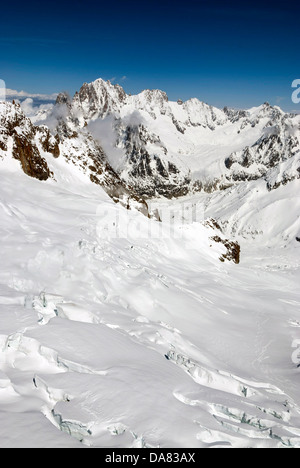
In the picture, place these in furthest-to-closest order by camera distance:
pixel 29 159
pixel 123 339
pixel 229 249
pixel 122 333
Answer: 1. pixel 229 249
2. pixel 29 159
3. pixel 122 333
4. pixel 123 339

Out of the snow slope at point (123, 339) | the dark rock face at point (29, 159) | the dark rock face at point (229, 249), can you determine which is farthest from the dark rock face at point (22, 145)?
the dark rock face at point (229, 249)

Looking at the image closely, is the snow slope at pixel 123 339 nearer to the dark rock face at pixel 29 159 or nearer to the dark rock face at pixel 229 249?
the dark rock face at pixel 29 159

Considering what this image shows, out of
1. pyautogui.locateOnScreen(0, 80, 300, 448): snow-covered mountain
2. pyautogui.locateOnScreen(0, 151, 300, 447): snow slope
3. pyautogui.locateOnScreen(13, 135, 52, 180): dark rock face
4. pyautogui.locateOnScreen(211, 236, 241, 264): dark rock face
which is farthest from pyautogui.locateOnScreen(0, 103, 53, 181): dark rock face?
pyautogui.locateOnScreen(211, 236, 241, 264): dark rock face

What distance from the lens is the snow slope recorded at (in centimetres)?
819

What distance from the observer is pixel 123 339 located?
13266mm

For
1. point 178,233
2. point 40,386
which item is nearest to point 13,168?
point 178,233

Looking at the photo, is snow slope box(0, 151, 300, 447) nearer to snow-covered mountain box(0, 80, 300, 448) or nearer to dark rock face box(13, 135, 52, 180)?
snow-covered mountain box(0, 80, 300, 448)

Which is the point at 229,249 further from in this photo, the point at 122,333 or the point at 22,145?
the point at 122,333

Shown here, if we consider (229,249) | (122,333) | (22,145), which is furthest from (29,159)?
(229,249)

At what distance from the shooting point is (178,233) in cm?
4925

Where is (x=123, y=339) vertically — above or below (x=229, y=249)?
above

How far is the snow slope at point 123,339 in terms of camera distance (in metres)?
8.19
